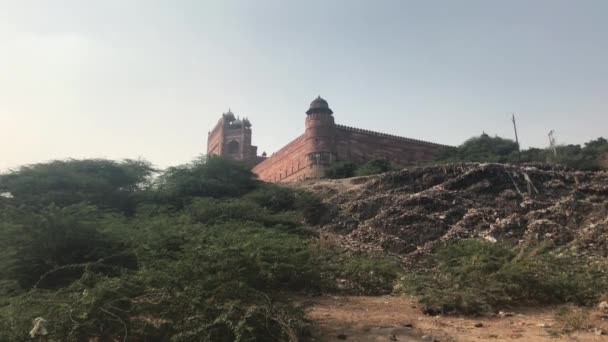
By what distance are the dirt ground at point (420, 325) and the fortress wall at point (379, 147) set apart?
1024 inches

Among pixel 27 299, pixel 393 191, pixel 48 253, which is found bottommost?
pixel 27 299

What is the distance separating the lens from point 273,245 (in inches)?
265

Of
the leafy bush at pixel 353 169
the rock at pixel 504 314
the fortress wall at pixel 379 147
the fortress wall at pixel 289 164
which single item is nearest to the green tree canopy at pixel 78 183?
the rock at pixel 504 314

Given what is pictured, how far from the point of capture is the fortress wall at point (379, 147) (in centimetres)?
3294

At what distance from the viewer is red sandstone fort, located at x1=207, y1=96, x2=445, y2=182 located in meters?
31.9

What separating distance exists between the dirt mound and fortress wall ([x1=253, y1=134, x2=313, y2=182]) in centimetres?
1434

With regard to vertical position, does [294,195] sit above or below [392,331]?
above

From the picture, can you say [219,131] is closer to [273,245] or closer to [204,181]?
[204,181]

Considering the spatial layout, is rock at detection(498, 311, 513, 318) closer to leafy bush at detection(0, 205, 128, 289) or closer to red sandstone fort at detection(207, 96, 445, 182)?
leafy bush at detection(0, 205, 128, 289)

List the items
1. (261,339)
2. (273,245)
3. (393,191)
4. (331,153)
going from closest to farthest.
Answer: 1. (261,339)
2. (273,245)
3. (393,191)
4. (331,153)

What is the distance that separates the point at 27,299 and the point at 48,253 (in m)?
2.42

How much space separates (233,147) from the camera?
45.2 metres

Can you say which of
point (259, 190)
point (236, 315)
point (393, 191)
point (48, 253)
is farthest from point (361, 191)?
point (236, 315)

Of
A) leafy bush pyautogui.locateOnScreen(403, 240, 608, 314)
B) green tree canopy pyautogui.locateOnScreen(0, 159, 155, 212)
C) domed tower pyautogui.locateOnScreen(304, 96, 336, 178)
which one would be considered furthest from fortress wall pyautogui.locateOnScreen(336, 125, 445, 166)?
leafy bush pyautogui.locateOnScreen(403, 240, 608, 314)
